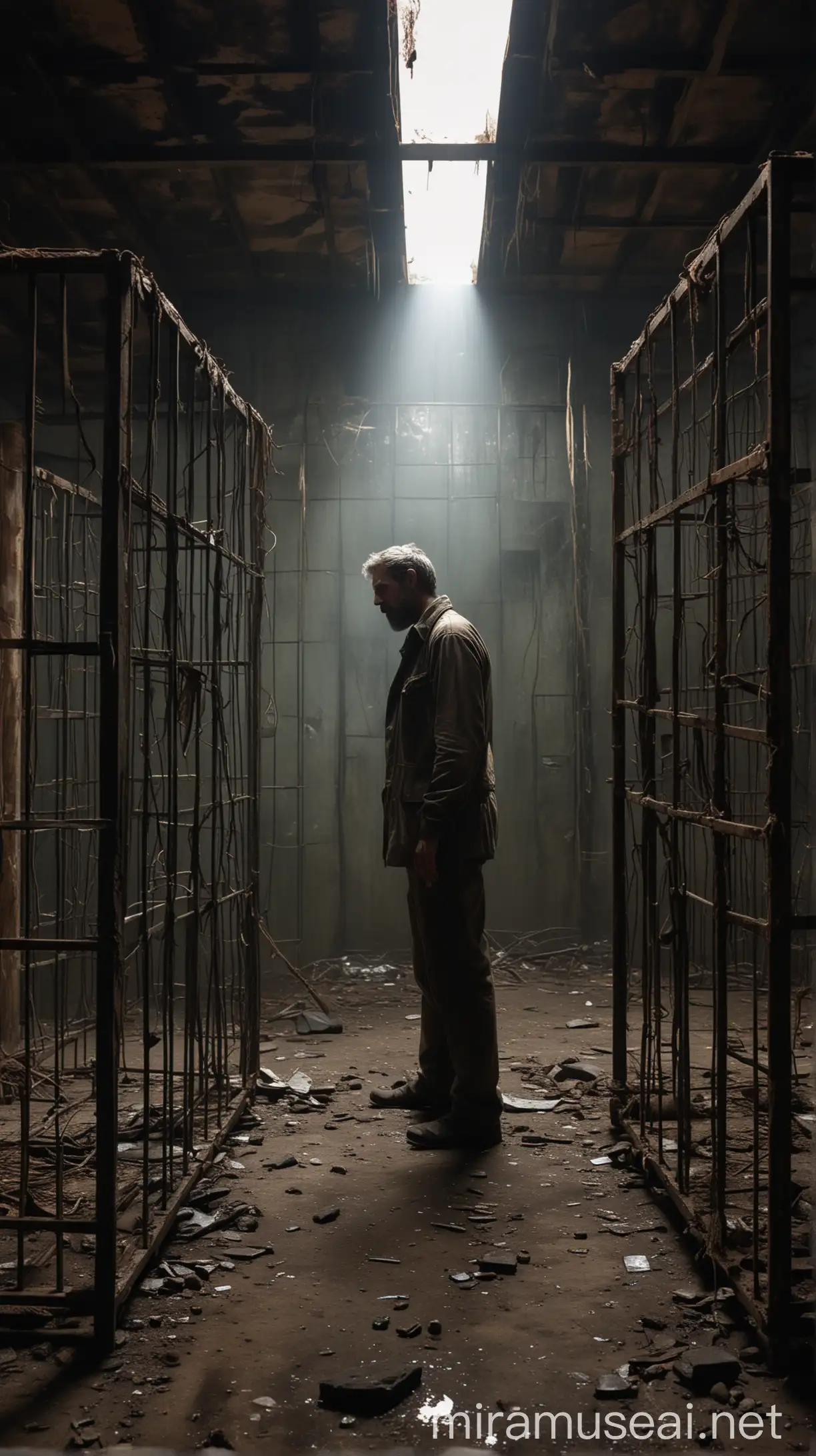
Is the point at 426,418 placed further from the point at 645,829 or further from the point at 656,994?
the point at 656,994

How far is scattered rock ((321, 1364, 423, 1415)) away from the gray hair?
316cm

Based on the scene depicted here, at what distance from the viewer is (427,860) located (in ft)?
15.0

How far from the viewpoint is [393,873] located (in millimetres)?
Answer: 8938

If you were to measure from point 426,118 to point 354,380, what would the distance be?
8.40 feet

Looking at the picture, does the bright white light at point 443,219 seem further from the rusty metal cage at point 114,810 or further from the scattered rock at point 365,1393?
the scattered rock at point 365,1393

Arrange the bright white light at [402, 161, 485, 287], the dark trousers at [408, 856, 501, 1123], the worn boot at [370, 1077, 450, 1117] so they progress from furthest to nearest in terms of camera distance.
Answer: the bright white light at [402, 161, 485, 287]
the worn boot at [370, 1077, 450, 1117]
the dark trousers at [408, 856, 501, 1123]

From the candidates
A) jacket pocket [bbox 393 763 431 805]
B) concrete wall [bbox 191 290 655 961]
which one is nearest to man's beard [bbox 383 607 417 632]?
jacket pocket [bbox 393 763 431 805]

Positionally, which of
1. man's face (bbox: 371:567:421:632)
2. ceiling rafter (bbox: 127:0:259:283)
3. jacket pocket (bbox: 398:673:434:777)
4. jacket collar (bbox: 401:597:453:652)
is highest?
ceiling rafter (bbox: 127:0:259:283)

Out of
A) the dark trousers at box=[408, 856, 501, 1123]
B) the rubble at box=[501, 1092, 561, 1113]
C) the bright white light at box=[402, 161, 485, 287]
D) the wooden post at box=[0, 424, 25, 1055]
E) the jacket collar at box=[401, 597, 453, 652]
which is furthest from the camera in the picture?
the bright white light at box=[402, 161, 485, 287]

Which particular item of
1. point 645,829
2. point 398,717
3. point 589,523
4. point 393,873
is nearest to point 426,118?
point 589,523

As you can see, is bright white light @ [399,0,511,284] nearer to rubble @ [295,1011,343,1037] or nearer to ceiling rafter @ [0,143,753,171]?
ceiling rafter @ [0,143,753,171]

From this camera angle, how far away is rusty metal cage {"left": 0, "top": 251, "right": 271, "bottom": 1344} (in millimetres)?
3129

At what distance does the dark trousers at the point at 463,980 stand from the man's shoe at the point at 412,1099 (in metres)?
0.37

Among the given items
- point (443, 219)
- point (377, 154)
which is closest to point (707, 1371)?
point (377, 154)
